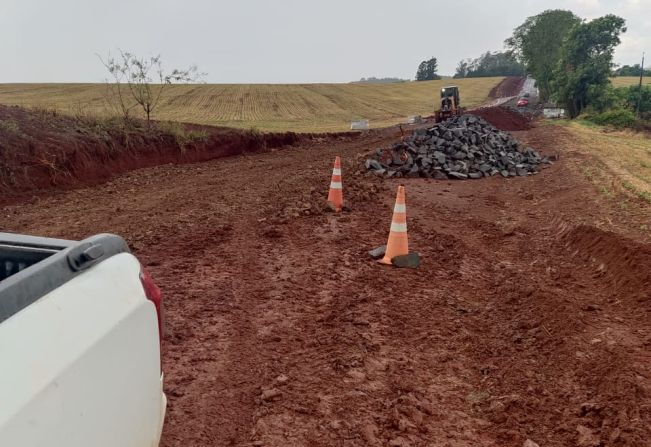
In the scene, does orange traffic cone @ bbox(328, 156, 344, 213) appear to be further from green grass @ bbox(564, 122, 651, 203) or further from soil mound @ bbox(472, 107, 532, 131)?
soil mound @ bbox(472, 107, 532, 131)

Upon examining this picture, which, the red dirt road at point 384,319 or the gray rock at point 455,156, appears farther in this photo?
the gray rock at point 455,156

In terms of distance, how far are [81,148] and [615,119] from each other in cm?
4031

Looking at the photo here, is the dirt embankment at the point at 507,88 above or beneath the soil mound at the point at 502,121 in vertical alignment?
above

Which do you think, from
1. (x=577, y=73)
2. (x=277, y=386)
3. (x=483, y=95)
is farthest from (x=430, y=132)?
(x=483, y=95)

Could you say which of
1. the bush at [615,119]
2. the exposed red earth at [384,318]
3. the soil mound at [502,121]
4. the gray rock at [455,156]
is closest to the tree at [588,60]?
the bush at [615,119]

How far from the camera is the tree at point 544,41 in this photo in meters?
63.4

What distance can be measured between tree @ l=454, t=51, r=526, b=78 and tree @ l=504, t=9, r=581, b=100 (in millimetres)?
40012

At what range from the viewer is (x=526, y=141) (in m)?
23.1

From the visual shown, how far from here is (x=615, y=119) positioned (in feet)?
132

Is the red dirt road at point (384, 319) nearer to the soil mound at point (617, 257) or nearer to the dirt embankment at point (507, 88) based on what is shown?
the soil mound at point (617, 257)

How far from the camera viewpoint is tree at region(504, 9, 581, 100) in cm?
6341

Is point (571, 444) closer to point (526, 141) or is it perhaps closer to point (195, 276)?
point (195, 276)

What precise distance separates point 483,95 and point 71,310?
71875mm

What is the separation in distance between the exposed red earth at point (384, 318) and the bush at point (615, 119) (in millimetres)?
35051
